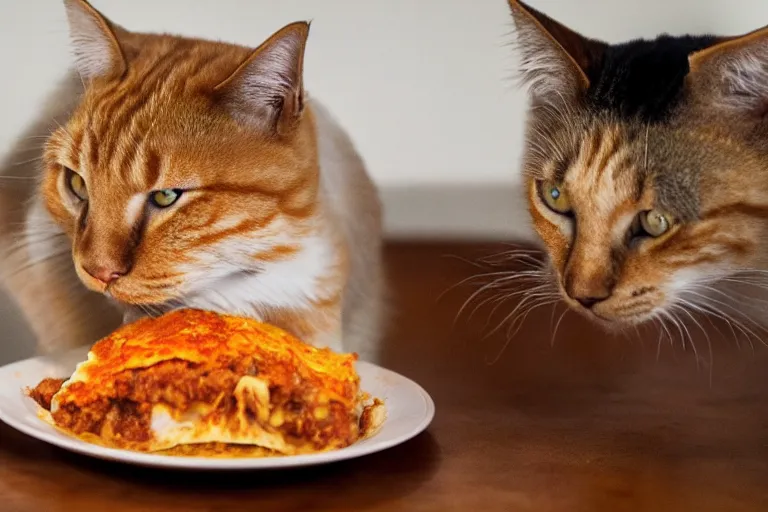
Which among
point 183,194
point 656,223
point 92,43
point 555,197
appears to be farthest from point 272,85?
point 656,223

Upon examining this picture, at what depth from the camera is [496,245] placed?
1440mm

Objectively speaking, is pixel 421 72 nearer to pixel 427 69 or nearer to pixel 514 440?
pixel 427 69

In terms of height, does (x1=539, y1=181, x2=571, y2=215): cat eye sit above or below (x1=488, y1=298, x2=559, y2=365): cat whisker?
above

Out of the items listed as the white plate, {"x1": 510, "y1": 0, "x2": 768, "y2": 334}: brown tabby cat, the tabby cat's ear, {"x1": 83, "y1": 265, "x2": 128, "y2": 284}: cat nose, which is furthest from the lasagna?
the tabby cat's ear

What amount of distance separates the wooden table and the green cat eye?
12.3 inches

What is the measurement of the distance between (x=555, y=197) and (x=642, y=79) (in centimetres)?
18

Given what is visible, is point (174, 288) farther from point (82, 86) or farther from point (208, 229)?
point (82, 86)

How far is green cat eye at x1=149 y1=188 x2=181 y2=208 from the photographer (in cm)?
119

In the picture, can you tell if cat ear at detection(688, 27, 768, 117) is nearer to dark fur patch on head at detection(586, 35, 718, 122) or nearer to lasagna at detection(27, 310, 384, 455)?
dark fur patch on head at detection(586, 35, 718, 122)

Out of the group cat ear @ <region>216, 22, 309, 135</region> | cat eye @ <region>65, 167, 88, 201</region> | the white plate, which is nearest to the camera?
the white plate

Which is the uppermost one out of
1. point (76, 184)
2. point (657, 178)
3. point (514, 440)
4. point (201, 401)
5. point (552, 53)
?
point (552, 53)

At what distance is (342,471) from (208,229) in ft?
1.09

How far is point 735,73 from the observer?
44.2 inches

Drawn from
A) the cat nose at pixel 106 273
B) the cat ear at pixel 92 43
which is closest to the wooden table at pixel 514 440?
the cat nose at pixel 106 273
